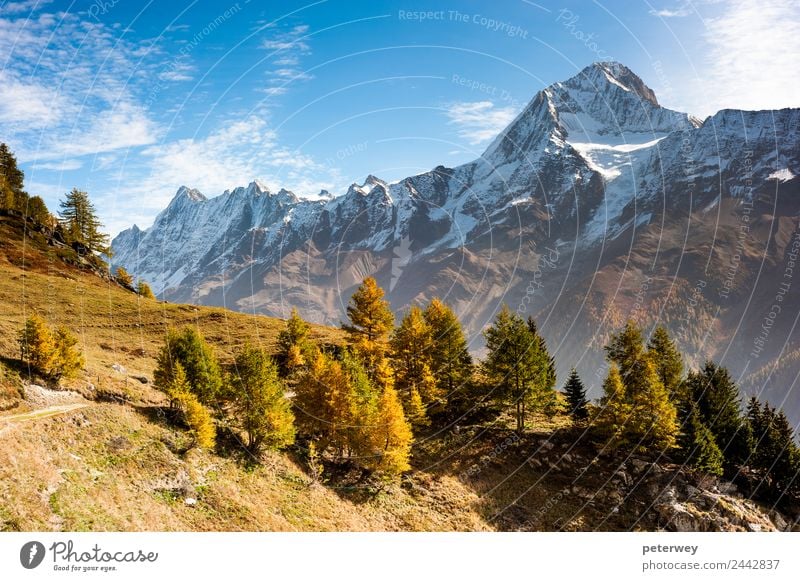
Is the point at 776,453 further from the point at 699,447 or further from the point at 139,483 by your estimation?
the point at 139,483

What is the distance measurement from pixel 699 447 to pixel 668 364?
10.2m

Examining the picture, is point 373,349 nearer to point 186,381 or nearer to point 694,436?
point 186,381

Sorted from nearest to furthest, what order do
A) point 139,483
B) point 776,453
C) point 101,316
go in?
point 139,483 → point 776,453 → point 101,316

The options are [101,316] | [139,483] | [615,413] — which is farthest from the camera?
[101,316]

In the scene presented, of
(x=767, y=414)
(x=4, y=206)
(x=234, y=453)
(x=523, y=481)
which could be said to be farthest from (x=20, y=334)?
(x=4, y=206)

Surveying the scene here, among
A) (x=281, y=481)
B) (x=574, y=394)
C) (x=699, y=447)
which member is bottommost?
(x=281, y=481)

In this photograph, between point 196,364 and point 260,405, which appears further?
point 196,364

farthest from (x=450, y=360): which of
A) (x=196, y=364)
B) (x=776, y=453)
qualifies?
(x=776, y=453)

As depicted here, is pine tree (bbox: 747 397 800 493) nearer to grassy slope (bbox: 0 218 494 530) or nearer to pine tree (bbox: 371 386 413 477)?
grassy slope (bbox: 0 218 494 530)

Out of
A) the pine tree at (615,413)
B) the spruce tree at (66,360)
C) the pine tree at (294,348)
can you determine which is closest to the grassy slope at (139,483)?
the spruce tree at (66,360)

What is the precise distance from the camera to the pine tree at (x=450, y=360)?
5319cm

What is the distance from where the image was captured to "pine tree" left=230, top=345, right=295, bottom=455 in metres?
38.0

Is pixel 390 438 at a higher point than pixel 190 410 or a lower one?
lower

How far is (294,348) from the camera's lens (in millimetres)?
59938
